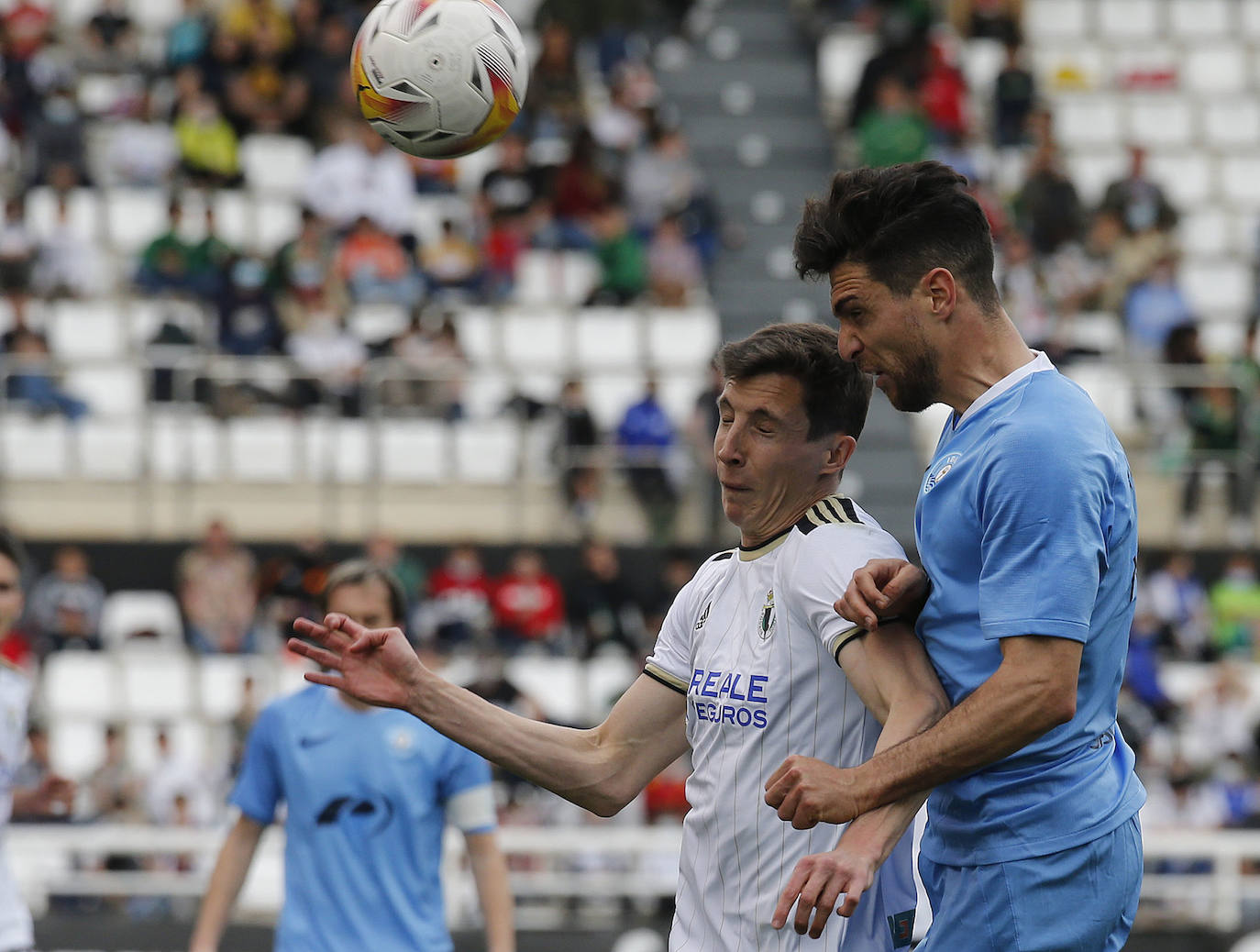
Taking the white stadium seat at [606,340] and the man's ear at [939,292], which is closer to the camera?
the man's ear at [939,292]

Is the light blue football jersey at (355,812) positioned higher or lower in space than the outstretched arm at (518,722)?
lower

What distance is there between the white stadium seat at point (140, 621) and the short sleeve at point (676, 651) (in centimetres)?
945

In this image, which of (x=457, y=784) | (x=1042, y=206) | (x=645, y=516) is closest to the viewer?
(x=457, y=784)

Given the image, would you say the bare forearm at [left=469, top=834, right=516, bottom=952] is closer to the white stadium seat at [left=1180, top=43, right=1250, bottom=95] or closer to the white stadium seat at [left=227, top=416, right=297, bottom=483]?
the white stadium seat at [left=227, top=416, right=297, bottom=483]

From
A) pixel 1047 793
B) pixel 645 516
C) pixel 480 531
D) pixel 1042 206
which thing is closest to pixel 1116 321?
pixel 1042 206

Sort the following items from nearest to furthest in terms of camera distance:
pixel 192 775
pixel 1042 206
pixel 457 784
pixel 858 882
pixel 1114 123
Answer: pixel 858 882, pixel 457 784, pixel 192 775, pixel 1042 206, pixel 1114 123

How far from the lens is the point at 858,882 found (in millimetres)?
3092

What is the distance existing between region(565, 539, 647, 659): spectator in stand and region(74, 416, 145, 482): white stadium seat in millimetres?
Result: 3575

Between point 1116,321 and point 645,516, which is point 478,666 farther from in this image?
point 1116,321

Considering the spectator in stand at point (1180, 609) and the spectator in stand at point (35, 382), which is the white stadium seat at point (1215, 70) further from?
the spectator in stand at point (35, 382)

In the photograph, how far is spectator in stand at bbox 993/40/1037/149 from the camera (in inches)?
716

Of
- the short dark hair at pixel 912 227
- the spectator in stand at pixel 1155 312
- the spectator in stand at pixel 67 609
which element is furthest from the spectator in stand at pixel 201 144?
the short dark hair at pixel 912 227

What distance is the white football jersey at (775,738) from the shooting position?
362 cm

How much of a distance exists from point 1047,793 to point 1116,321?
13.8m
